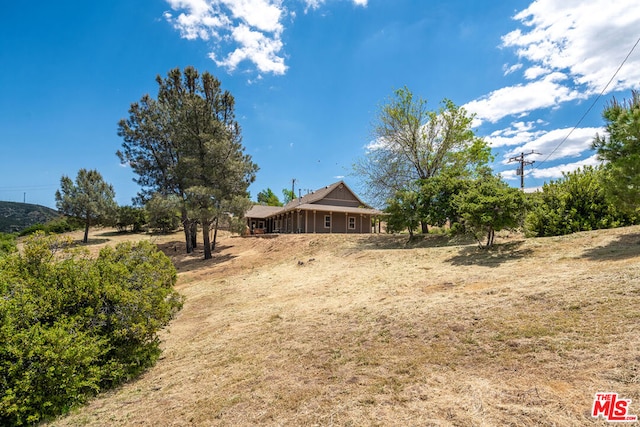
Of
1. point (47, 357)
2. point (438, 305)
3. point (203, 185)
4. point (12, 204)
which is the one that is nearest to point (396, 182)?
point (203, 185)

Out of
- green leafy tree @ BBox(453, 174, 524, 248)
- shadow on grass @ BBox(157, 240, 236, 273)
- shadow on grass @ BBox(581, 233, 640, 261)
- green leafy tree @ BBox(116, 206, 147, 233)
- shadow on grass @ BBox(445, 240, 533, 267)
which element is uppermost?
green leafy tree @ BBox(116, 206, 147, 233)

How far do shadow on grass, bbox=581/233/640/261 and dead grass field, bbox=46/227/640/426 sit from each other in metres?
0.04

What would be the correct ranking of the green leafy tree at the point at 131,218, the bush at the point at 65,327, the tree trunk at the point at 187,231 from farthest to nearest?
the green leafy tree at the point at 131,218
the tree trunk at the point at 187,231
the bush at the point at 65,327

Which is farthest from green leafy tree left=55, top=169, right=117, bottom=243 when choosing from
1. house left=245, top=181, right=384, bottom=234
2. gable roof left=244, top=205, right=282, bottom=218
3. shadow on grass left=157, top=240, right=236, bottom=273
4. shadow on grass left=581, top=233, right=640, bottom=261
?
shadow on grass left=581, top=233, right=640, bottom=261

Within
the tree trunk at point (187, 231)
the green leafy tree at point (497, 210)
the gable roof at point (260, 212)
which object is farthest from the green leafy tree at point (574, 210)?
the gable roof at point (260, 212)

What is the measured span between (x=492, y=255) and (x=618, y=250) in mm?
3125

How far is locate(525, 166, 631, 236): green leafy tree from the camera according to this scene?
11742 millimetres

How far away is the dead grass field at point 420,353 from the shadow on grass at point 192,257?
12.3m

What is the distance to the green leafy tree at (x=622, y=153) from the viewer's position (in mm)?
7688

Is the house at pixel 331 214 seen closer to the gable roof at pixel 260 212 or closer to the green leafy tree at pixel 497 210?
the gable roof at pixel 260 212

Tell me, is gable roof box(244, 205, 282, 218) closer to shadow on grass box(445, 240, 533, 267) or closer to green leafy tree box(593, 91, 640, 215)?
shadow on grass box(445, 240, 533, 267)

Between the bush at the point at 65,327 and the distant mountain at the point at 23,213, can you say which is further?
the distant mountain at the point at 23,213

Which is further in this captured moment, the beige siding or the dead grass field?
the beige siding

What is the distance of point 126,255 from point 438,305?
7696 mm
